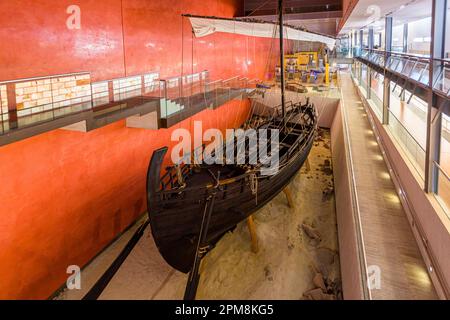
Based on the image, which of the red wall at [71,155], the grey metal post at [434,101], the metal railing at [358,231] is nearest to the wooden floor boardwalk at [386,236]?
the metal railing at [358,231]

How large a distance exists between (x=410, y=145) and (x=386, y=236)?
2.22 m

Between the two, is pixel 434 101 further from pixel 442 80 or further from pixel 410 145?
pixel 410 145

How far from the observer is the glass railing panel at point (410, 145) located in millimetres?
5469

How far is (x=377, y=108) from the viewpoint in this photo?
10.9 metres

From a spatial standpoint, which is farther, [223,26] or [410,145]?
[223,26]

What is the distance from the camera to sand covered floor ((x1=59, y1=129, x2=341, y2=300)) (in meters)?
5.73

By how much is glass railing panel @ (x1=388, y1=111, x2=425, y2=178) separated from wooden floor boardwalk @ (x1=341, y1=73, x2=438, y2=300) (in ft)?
2.58

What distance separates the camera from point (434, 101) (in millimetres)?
4555

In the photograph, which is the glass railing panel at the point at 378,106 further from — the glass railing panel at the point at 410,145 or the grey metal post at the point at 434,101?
the grey metal post at the point at 434,101

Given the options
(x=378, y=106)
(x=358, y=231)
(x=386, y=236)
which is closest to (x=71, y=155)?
(x=358, y=231)

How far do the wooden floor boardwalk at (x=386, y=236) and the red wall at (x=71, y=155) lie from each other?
4899 mm

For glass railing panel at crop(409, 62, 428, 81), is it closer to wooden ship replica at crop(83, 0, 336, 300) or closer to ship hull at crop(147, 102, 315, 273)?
wooden ship replica at crop(83, 0, 336, 300)

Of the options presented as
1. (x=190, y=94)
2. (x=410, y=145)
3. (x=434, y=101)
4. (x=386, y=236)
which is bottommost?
(x=386, y=236)

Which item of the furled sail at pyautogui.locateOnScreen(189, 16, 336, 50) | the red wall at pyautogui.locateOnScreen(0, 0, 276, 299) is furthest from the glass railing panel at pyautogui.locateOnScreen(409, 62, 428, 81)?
the red wall at pyautogui.locateOnScreen(0, 0, 276, 299)
